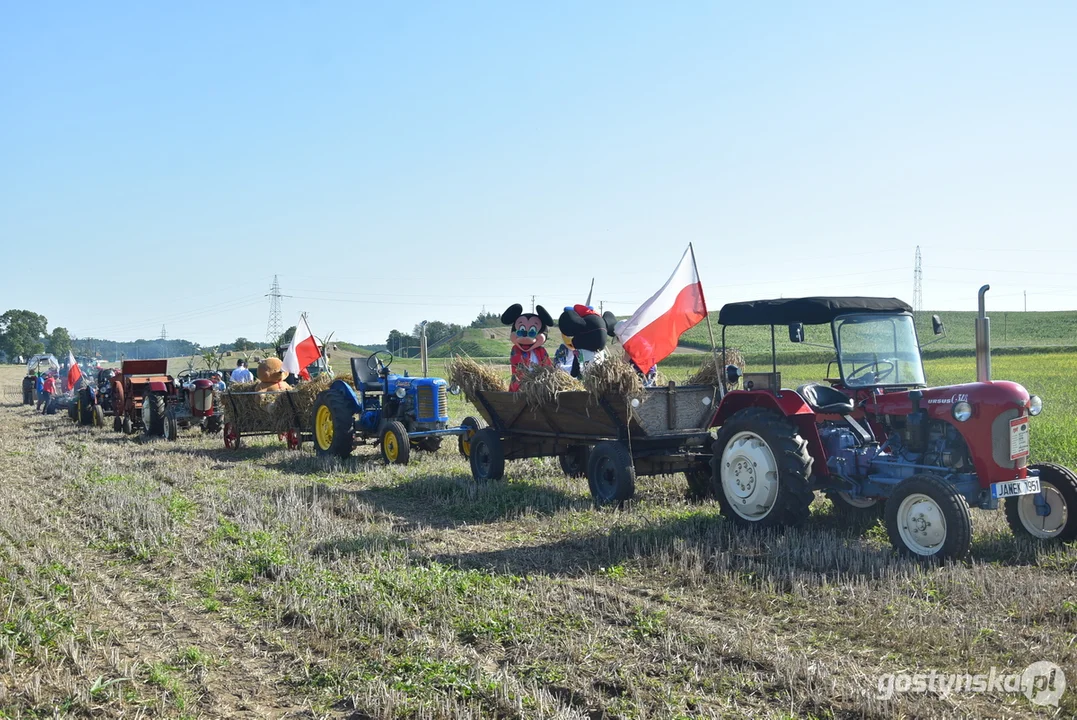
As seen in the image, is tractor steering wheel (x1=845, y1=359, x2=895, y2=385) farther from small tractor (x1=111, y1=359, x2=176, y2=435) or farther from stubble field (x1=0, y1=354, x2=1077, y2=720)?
small tractor (x1=111, y1=359, x2=176, y2=435)

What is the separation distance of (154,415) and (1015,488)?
14739 mm

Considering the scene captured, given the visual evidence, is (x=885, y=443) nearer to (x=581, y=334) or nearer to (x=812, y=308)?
(x=812, y=308)

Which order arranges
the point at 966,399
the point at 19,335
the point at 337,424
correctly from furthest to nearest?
the point at 19,335 < the point at 337,424 < the point at 966,399

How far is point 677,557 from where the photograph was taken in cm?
628

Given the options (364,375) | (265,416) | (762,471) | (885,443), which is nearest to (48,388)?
(265,416)

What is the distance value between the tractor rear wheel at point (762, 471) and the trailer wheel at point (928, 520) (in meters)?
0.71

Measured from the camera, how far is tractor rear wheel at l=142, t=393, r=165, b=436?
16.6 meters

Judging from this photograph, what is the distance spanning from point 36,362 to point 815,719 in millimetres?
38505

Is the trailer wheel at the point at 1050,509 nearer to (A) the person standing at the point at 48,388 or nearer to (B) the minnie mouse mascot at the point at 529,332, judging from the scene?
(B) the minnie mouse mascot at the point at 529,332

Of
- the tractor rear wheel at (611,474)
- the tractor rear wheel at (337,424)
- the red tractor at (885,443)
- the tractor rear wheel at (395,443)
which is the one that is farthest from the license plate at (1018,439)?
the tractor rear wheel at (337,424)

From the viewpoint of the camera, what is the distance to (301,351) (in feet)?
47.9

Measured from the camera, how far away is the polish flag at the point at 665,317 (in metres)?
9.16

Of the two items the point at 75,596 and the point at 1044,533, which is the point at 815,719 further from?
the point at 75,596

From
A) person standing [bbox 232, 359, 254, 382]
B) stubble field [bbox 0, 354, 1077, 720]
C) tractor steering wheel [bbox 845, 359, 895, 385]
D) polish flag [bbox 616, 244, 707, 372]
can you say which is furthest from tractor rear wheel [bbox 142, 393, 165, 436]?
tractor steering wheel [bbox 845, 359, 895, 385]
